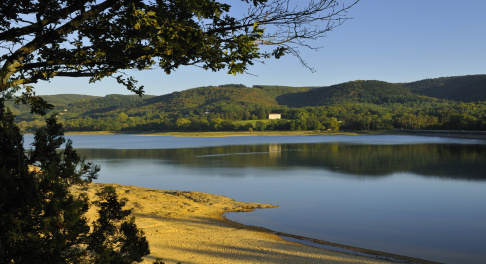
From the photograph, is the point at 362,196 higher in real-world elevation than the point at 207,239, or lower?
lower

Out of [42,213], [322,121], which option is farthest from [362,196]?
[322,121]

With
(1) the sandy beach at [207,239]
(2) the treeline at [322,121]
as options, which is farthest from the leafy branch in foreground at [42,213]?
(2) the treeline at [322,121]

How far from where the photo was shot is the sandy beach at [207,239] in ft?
30.0

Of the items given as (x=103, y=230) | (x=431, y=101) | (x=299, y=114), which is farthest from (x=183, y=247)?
(x=431, y=101)

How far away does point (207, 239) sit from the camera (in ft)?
35.2

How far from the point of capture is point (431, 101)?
178 metres

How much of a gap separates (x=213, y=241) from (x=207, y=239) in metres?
0.24

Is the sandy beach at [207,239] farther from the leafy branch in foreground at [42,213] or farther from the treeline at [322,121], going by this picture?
the treeline at [322,121]

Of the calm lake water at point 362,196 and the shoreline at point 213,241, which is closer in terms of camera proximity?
the shoreline at point 213,241

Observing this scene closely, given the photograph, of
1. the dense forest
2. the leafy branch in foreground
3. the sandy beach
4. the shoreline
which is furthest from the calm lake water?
the dense forest

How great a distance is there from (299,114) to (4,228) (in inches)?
5522

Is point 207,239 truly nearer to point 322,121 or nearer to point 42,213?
point 42,213

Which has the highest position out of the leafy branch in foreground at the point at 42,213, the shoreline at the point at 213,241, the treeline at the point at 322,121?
the treeline at the point at 322,121

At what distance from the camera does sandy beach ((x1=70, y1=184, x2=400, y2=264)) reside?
9.15m
